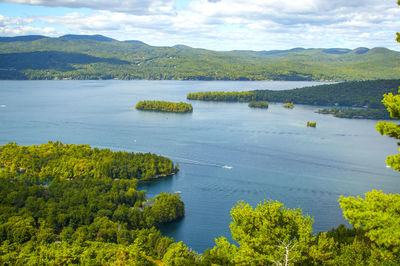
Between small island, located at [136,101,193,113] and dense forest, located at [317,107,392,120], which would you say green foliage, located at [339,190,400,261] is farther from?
dense forest, located at [317,107,392,120]

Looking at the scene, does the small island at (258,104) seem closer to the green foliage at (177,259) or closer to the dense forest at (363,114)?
the dense forest at (363,114)

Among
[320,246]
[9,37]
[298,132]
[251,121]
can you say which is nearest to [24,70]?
[9,37]

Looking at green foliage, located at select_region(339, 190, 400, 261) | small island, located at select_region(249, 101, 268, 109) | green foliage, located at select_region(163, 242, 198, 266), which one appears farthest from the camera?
small island, located at select_region(249, 101, 268, 109)

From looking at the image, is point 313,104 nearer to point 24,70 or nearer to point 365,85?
point 365,85

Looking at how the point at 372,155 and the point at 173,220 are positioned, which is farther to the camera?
the point at 372,155

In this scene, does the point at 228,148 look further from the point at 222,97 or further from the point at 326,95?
the point at 326,95

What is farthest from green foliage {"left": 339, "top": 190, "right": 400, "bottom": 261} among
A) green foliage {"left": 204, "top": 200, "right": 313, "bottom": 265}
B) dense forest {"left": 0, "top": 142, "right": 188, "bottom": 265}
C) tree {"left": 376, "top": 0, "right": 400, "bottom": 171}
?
dense forest {"left": 0, "top": 142, "right": 188, "bottom": 265}
